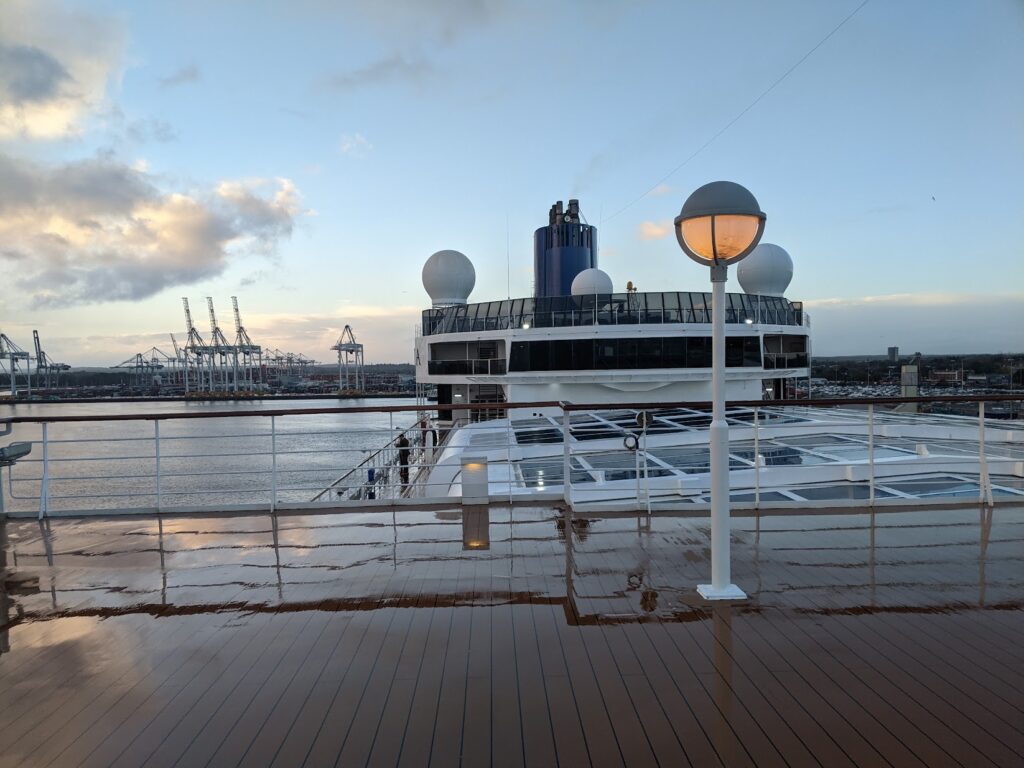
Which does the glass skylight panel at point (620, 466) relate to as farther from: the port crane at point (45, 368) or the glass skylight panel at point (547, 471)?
the port crane at point (45, 368)

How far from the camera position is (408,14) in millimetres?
7750

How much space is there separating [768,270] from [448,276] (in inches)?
430

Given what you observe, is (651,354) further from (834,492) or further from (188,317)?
(188,317)

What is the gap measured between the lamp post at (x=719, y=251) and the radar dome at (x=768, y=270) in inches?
710

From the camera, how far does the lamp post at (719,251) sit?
268cm

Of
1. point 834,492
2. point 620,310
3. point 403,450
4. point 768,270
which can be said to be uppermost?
point 768,270

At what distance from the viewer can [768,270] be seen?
19484 mm

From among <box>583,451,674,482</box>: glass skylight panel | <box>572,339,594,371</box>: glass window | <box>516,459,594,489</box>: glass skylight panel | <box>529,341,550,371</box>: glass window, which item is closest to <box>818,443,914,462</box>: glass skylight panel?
<box>583,451,674,482</box>: glass skylight panel

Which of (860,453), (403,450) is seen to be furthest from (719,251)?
(403,450)

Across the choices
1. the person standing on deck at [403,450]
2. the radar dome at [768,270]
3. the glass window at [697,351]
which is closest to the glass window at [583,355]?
the glass window at [697,351]

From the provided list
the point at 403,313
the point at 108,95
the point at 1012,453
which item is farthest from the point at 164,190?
the point at 403,313

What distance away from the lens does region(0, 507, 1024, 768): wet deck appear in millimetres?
1631

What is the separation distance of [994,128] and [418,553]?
1067 centimetres

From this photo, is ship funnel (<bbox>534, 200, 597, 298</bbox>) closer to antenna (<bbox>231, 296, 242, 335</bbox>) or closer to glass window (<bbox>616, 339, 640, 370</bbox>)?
glass window (<bbox>616, 339, 640, 370</bbox>)
